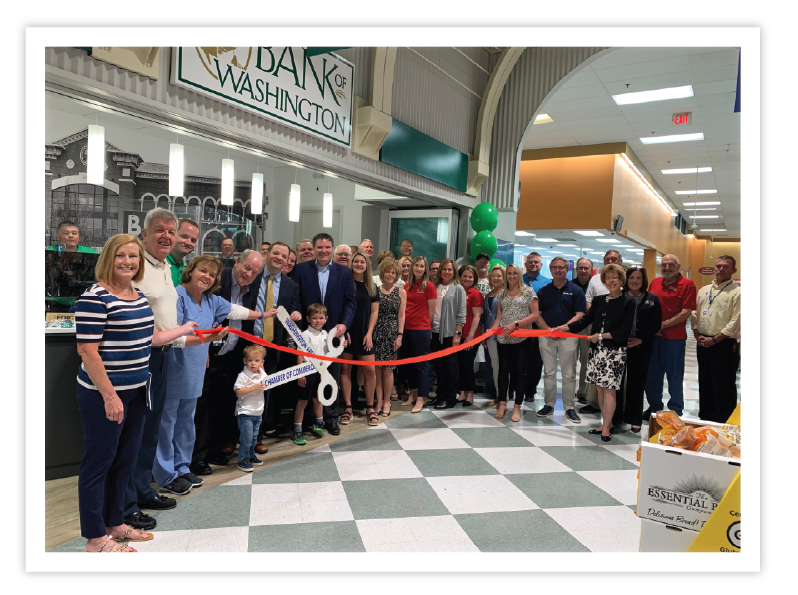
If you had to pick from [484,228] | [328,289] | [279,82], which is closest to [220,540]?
[328,289]

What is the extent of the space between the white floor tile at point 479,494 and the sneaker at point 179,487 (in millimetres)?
1318

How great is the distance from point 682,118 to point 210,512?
9.19 m

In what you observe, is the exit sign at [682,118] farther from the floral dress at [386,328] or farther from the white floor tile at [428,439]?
the white floor tile at [428,439]

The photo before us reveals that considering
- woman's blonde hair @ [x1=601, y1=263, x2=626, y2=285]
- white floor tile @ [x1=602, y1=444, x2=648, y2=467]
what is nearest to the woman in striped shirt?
white floor tile @ [x1=602, y1=444, x2=648, y2=467]

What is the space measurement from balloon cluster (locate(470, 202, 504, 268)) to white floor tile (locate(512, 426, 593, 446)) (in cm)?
270

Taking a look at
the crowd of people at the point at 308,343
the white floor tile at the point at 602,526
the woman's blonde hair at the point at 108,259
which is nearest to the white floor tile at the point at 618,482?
the white floor tile at the point at 602,526

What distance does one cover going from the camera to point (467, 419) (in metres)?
4.41

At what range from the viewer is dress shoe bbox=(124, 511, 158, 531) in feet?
7.40

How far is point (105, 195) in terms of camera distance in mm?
3381

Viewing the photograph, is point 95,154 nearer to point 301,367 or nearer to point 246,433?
point 301,367
